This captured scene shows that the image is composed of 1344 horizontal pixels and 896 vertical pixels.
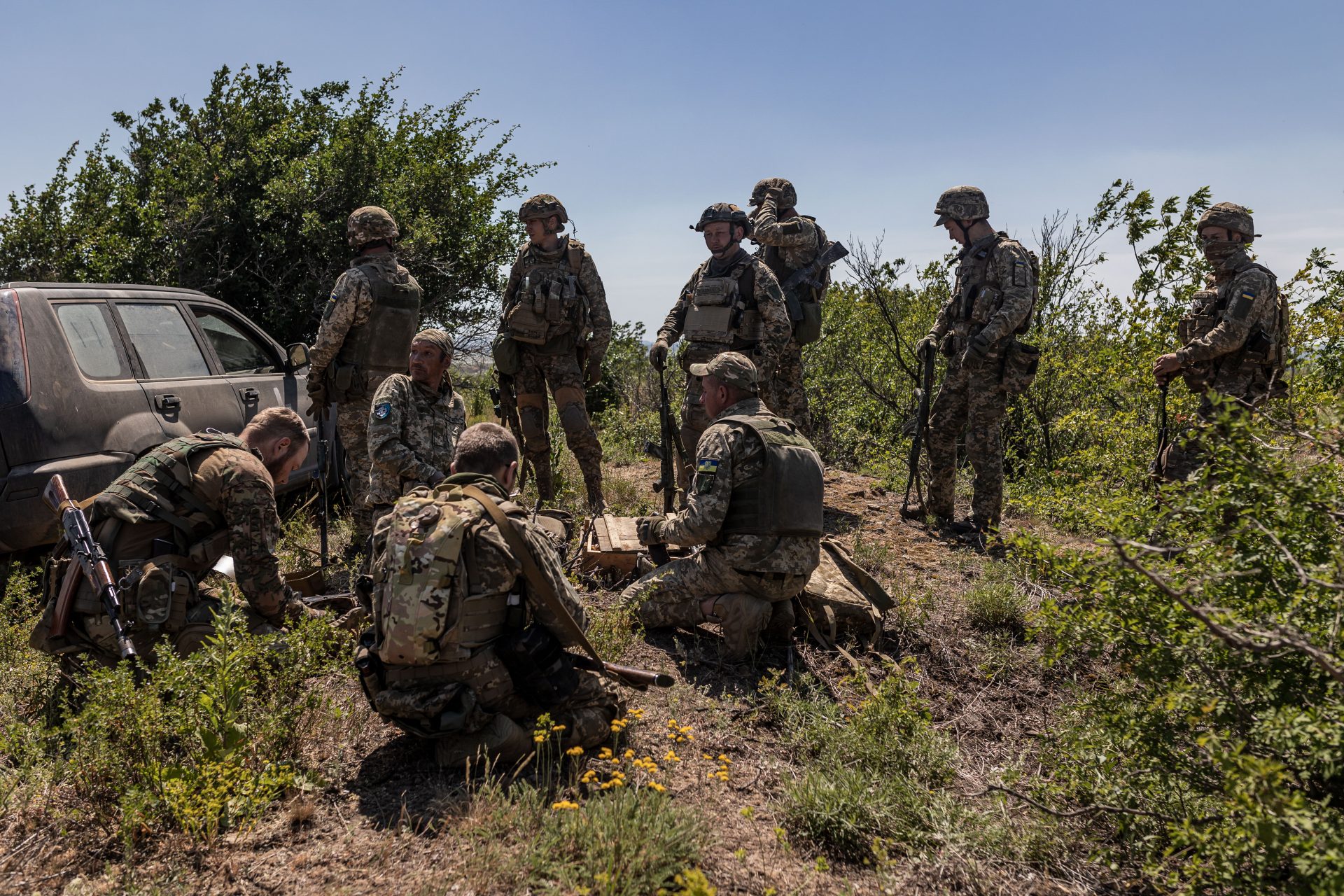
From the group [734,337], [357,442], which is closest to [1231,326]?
[734,337]

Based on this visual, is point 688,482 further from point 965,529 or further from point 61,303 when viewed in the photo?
point 61,303

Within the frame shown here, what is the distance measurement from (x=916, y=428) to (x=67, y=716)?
6100 millimetres

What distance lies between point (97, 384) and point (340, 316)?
1.46 m

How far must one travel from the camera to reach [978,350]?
6.36m

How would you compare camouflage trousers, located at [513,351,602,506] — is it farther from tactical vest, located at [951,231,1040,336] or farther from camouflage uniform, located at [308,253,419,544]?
tactical vest, located at [951,231,1040,336]

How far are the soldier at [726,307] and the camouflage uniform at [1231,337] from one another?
2.80 metres

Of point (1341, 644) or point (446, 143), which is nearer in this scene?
point (1341, 644)

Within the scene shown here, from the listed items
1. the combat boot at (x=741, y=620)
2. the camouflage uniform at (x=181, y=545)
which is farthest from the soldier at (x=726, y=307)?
the camouflage uniform at (x=181, y=545)

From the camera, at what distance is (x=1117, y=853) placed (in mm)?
2615

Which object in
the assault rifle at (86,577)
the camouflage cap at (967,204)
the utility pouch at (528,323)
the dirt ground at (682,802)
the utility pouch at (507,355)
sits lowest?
the dirt ground at (682,802)

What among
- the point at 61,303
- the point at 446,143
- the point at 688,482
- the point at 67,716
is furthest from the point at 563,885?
the point at 446,143

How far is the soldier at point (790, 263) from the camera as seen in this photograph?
7.25m

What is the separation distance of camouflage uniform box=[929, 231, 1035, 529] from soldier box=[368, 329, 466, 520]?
3829mm

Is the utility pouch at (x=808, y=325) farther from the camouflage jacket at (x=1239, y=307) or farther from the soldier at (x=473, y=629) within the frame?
the soldier at (x=473, y=629)
